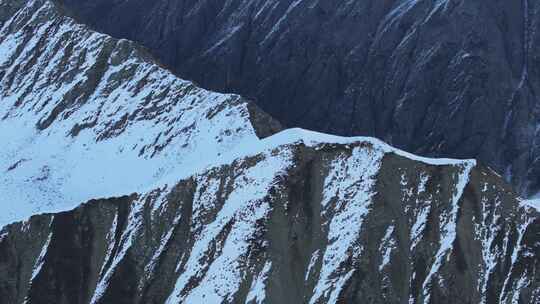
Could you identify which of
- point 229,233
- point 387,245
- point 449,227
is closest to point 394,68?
point 449,227

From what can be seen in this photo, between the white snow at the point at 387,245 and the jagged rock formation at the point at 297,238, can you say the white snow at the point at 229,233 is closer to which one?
the jagged rock formation at the point at 297,238

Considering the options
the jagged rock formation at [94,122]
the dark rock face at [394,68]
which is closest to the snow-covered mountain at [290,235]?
the jagged rock formation at [94,122]

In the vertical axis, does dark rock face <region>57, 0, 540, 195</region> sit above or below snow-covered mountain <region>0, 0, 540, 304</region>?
above

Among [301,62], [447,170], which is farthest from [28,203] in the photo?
[301,62]

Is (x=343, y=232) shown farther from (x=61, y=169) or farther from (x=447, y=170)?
(x=61, y=169)

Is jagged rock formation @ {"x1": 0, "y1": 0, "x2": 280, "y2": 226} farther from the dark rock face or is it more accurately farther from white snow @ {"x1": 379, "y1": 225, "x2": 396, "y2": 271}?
the dark rock face

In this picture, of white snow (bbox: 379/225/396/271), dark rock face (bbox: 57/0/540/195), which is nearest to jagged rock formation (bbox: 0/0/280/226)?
white snow (bbox: 379/225/396/271)
